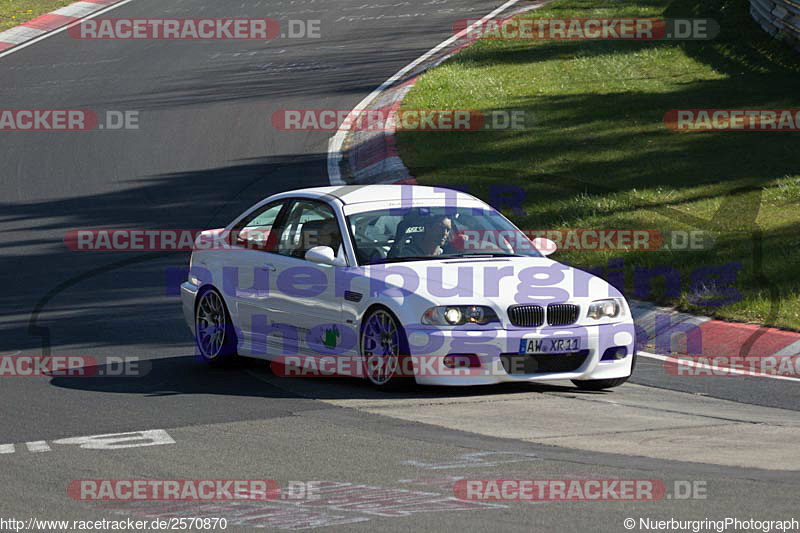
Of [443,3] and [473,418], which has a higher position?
[443,3]

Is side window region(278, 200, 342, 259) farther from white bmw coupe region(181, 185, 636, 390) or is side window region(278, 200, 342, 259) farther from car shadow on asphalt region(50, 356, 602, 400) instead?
car shadow on asphalt region(50, 356, 602, 400)

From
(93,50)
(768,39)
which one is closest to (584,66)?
(768,39)

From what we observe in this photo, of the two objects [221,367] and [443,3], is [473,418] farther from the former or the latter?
[443,3]

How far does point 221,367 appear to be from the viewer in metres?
11.8

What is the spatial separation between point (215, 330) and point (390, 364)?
2.37 metres

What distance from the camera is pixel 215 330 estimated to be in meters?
11.8

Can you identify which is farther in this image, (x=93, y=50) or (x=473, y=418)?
(x=93, y=50)

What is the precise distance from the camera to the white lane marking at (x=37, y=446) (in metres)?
8.45

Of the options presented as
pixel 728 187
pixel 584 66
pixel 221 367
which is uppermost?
pixel 584 66

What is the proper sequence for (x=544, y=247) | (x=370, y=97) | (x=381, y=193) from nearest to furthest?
(x=544, y=247), (x=381, y=193), (x=370, y=97)

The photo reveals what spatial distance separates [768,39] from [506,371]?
19.7 metres

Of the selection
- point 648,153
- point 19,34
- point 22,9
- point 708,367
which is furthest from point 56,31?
point 708,367

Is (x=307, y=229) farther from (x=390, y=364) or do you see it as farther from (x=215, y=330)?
(x=390, y=364)

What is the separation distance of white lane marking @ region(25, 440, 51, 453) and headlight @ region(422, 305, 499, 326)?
273 cm
